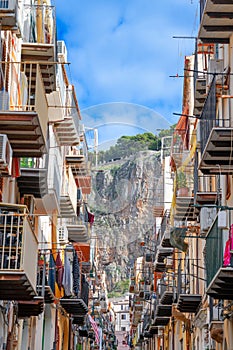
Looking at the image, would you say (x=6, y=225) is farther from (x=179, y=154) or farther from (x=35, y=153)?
(x=179, y=154)

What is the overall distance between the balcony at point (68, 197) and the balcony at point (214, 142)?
1182 cm

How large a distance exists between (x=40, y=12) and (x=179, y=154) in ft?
28.5

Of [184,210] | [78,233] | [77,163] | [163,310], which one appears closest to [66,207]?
[77,163]

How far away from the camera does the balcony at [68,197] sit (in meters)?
27.7

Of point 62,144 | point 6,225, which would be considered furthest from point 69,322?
point 6,225

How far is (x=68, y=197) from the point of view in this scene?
2745cm

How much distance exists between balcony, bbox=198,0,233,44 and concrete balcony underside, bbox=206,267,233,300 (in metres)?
5.02

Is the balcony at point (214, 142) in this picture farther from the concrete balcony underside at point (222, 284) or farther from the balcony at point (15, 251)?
the balcony at point (15, 251)

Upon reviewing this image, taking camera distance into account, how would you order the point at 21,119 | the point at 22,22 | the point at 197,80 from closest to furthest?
the point at 21,119 < the point at 22,22 < the point at 197,80

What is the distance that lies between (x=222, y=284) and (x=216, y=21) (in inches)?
208

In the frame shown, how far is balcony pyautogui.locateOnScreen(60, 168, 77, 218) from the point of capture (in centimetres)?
2767

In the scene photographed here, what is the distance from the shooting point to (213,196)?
21438 millimetres

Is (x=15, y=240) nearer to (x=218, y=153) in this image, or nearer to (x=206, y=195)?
(x=218, y=153)

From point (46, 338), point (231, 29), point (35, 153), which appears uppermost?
point (231, 29)
